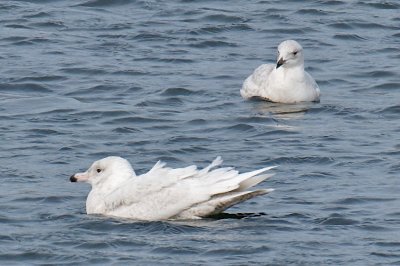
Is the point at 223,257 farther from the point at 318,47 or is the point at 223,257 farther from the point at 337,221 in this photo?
the point at 318,47

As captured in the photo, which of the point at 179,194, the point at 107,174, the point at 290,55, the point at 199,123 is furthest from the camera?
the point at 290,55

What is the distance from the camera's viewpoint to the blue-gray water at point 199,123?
14133mm

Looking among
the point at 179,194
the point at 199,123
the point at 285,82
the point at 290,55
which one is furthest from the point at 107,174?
the point at 290,55

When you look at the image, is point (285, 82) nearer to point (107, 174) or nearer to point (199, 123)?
point (199, 123)

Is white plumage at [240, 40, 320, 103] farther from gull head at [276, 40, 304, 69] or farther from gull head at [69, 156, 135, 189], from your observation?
gull head at [69, 156, 135, 189]

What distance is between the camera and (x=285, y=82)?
2061cm

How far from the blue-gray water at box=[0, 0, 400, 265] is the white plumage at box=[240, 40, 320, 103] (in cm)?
15

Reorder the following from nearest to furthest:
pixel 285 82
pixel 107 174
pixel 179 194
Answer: pixel 179 194 → pixel 107 174 → pixel 285 82

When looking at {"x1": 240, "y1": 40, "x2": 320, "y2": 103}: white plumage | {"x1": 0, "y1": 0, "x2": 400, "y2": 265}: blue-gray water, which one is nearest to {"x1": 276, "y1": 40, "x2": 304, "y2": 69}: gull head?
{"x1": 240, "y1": 40, "x2": 320, "y2": 103}: white plumage

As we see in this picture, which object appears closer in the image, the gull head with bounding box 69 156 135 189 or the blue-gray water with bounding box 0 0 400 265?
the blue-gray water with bounding box 0 0 400 265

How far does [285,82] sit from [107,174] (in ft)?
18.3

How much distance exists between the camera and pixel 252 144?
18.2 m

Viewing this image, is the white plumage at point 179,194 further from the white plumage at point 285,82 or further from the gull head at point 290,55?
the gull head at point 290,55

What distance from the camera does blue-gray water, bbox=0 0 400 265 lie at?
1413cm
